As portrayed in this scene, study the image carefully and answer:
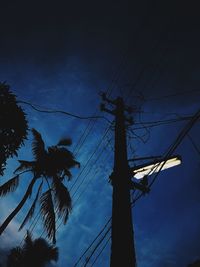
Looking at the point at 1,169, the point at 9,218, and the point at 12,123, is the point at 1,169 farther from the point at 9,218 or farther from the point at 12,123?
the point at 9,218

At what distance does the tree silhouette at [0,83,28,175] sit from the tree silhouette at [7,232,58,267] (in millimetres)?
14969

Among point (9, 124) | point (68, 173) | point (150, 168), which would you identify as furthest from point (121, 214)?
point (68, 173)

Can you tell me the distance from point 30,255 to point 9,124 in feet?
58.5

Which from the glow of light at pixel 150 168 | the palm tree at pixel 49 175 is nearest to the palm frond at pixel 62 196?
→ the palm tree at pixel 49 175

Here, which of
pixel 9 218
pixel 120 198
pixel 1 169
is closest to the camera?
pixel 120 198

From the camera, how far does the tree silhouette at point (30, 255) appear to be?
23.2 metres

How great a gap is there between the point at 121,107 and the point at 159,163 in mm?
2518

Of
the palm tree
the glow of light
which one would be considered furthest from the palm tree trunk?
the glow of light

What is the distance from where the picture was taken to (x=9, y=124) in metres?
10.8

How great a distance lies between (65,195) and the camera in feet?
48.4

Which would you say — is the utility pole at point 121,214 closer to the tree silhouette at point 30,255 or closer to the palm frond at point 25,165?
the palm frond at point 25,165

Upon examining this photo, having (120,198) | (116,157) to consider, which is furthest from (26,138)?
(120,198)

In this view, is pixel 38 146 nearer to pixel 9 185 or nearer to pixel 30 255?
pixel 9 185

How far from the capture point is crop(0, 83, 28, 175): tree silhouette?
10.6 m
